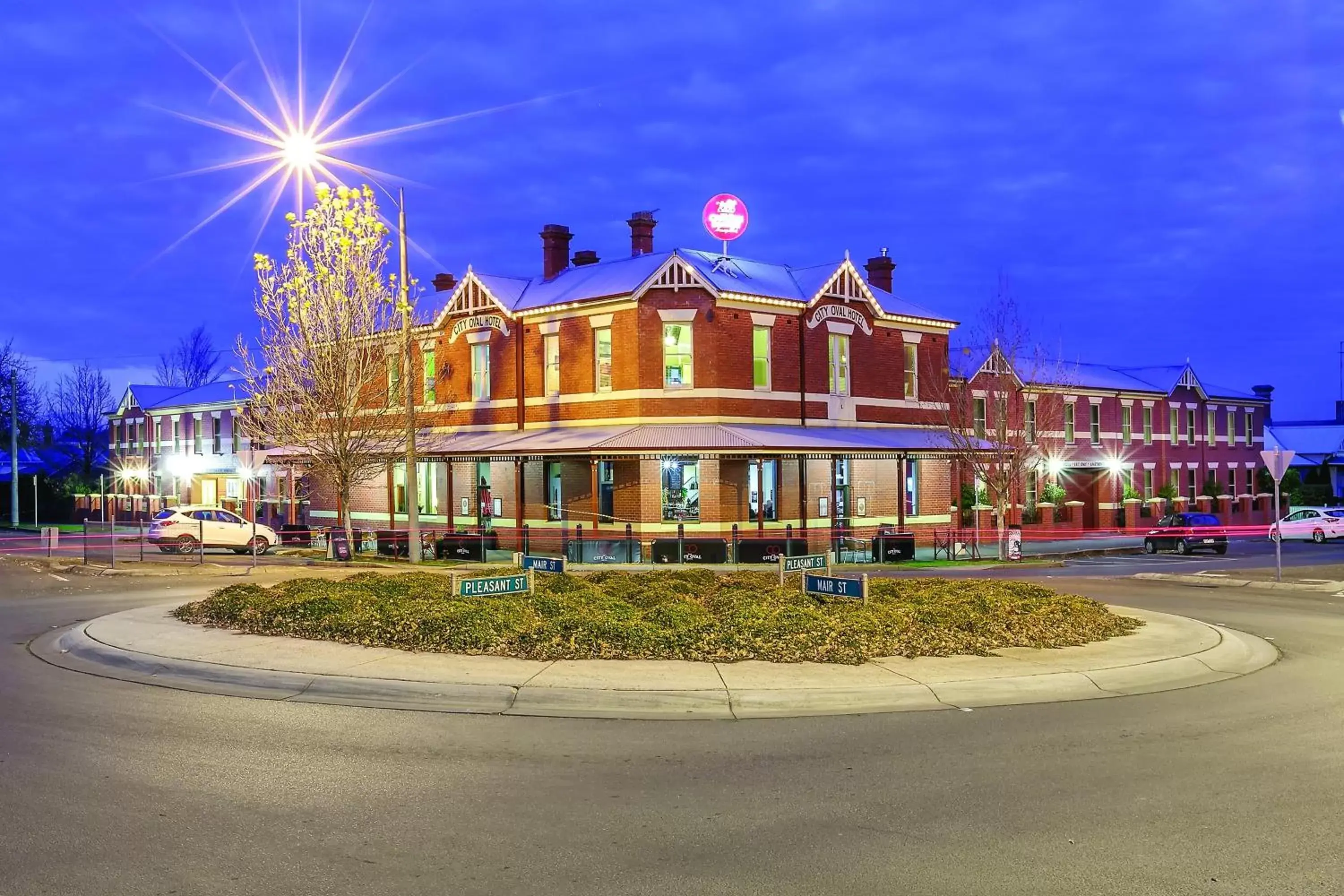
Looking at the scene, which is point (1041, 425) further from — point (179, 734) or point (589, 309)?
point (179, 734)

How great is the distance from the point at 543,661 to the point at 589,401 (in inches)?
870

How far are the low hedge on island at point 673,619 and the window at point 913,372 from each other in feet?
76.1

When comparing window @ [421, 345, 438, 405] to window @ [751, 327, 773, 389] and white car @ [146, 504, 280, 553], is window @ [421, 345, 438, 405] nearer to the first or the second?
white car @ [146, 504, 280, 553]

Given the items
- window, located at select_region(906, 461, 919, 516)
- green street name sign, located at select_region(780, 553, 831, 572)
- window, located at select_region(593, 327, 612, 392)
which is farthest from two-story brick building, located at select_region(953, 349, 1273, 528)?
green street name sign, located at select_region(780, 553, 831, 572)

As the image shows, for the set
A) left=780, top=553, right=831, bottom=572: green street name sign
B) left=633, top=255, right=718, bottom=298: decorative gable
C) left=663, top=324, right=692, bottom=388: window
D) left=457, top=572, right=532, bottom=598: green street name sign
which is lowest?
left=457, top=572, right=532, bottom=598: green street name sign

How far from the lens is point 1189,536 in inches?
1471

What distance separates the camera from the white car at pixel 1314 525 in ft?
143

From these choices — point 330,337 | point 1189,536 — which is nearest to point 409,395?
point 330,337

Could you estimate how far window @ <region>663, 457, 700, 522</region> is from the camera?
3173 centimetres

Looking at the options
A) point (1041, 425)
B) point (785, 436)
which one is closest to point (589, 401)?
point (785, 436)

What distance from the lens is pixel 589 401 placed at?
3322 centimetres

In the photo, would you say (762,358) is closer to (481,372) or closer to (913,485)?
(913,485)

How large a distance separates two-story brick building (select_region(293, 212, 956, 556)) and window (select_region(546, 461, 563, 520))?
62 millimetres

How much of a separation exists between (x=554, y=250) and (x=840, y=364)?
11573 mm
